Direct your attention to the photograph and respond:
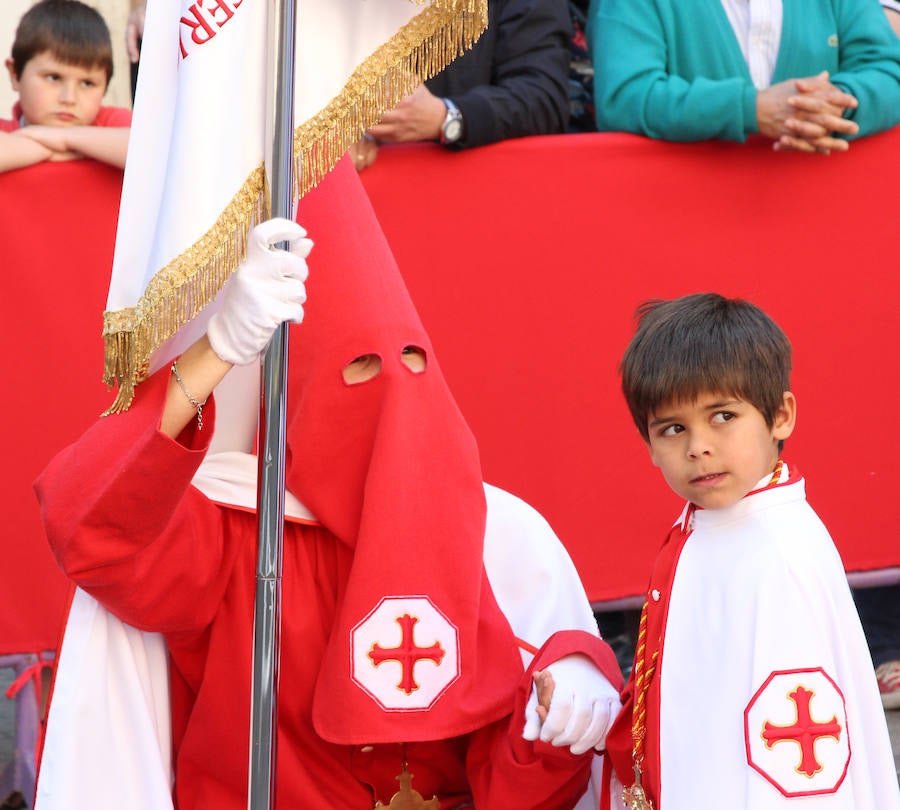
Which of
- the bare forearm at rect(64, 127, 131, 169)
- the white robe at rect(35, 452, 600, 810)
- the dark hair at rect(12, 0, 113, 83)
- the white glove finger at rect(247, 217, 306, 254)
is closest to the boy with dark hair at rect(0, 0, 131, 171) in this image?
the dark hair at rect(12, 0, 113, 83)

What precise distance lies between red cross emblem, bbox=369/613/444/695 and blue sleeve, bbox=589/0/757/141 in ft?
5.81

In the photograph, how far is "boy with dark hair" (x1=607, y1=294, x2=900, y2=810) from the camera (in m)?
2.14

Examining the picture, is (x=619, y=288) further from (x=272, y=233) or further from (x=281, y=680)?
(x=272, y=233)

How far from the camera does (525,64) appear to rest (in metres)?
3.89

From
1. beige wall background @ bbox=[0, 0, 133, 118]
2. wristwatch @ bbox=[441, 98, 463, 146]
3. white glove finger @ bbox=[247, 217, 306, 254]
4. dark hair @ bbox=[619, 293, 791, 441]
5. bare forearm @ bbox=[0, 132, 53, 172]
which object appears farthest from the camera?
beige wall background @ bbox=[0, 0, 133, 118]

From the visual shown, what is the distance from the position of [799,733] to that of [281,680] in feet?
3.05

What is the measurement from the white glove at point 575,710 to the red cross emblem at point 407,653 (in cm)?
18

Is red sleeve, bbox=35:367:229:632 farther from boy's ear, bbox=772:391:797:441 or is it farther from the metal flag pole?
boy's ear, bbox=772:391:797:441

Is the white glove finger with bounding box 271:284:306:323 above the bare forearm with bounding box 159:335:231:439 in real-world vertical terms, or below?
above

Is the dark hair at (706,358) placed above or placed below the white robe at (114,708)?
above

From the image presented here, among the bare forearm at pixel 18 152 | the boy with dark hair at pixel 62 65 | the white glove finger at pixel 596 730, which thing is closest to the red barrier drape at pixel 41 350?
the bare forearm at pixel 18 152

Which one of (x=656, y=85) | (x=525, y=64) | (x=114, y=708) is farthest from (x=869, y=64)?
(x=114, y=708)

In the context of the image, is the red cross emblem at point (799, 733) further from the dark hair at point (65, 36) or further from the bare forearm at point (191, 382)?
the dark hair at point (65, 36)

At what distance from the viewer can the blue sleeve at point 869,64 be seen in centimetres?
384
